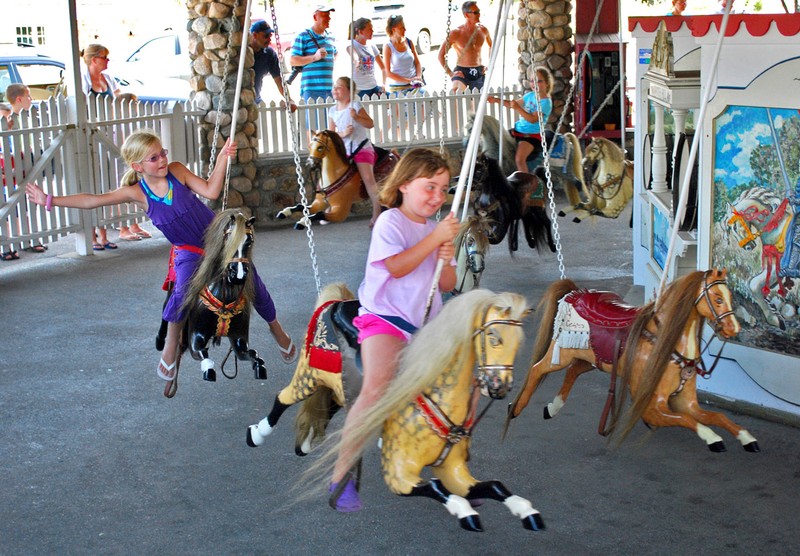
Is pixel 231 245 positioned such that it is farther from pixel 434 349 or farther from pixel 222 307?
pixel 434 349

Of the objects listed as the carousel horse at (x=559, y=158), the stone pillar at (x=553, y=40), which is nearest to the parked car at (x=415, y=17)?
the stone pillar at (x=553, y=40)

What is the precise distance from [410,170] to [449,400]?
88 cm

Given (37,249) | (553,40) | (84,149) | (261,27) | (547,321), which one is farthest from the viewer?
(553,40)

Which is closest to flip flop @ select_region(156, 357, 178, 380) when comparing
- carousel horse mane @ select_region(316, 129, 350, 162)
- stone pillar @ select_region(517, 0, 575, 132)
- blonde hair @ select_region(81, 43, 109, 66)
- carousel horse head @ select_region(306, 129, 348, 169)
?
carousel horse head @ select_region(306, 129, 348, 169)

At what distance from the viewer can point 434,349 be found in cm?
347

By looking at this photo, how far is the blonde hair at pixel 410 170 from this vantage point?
12.5 feet

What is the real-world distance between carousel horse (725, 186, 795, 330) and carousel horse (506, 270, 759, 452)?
3.31ft

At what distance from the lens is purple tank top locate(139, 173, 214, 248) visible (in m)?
5.48

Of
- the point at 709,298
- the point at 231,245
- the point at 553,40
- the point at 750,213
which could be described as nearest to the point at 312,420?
the point at 231,245

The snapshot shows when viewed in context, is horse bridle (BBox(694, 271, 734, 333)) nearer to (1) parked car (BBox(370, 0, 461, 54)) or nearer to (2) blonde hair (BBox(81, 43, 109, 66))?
(2) blonde hair (BBox(81, 43, 109, 66))

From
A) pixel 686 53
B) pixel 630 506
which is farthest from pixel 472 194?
pixel 630 506

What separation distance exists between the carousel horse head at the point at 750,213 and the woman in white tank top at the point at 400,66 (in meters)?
8.32

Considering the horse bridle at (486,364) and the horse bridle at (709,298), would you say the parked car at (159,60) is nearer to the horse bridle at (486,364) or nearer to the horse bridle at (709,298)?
the horse bridle at (709,298)

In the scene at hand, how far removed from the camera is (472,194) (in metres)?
8.31
